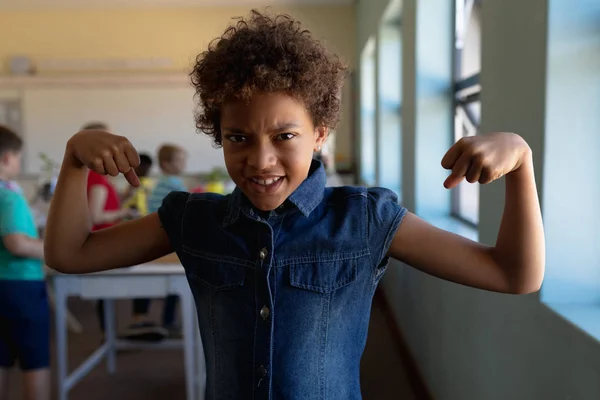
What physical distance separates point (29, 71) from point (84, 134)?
5.79 metres

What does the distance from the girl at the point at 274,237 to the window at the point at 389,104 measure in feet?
10.6

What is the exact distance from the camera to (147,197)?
3.25 m

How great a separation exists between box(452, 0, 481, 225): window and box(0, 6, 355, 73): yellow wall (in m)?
3.38

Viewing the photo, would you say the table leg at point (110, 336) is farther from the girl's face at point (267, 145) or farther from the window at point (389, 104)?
the girl's face at point (267, 145)

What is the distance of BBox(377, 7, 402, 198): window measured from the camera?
4.04 metres

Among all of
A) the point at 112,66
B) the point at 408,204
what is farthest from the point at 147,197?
the point at 112,66

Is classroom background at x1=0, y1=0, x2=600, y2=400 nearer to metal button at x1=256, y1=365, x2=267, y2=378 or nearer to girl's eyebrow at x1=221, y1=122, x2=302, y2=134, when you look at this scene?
girl's eyebrow at x1=221, y1=122, x2=302, y2=134

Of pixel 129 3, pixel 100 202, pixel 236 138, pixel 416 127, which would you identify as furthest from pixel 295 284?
pixel 129 3

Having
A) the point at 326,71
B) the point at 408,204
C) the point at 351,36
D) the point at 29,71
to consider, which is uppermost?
the point at 351,36

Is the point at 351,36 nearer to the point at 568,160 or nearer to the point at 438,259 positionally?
the point at 568,160

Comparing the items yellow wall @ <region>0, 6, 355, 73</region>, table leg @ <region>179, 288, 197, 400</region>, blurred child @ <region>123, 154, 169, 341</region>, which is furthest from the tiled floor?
yellow wall @ <region>0, 6, 355, 73</region>

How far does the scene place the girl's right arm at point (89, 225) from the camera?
0.86 meters

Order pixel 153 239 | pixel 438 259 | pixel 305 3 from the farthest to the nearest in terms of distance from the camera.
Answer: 1. pixel 305 3
2. pixel 153 239
3. pixel 438 259

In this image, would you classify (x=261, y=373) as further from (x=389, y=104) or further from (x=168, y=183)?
(x=389, y=104)
